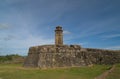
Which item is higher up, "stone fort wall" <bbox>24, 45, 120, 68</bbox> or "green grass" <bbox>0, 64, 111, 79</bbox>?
"stone fort wall" <bbox>24, 45, 120, 68</bbox>

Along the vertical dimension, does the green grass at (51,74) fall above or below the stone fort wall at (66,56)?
below

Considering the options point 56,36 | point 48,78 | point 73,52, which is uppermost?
point 56,36

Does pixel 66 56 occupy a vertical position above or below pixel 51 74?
above

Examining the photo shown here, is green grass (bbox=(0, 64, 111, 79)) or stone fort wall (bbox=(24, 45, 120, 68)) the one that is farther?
stone fort wall (bbox=(24, 45, 120, 68))

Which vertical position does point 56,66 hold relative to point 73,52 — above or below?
→ below

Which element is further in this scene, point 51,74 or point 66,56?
point 66,56

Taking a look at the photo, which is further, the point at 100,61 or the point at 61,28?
the point at 100,61

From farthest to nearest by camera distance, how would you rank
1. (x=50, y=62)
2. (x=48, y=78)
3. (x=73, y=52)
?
(x=73, y=52) → (x=50, y=62) → (x=48, y=78)

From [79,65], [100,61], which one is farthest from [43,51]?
[100,61]

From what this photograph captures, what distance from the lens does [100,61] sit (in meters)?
22.5

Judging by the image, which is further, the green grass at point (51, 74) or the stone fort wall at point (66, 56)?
the stone fort wall at point (66, 56)

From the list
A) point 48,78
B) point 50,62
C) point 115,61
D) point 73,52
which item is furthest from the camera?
point 115,61

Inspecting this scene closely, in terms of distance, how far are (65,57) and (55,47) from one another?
148cm

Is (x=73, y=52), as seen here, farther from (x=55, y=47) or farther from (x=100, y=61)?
(x=100, y=61)
